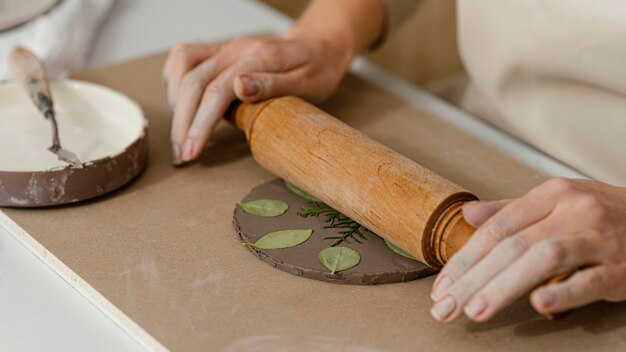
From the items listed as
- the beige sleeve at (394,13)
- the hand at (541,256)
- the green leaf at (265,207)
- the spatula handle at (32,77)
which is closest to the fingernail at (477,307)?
the hand at (541,256)

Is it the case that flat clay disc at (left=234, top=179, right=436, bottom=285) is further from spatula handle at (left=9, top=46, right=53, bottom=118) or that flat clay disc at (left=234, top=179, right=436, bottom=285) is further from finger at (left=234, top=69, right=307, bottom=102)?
spatula handle at (left=9, top=46, right=53, bottom=118)

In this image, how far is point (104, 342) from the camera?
704mm

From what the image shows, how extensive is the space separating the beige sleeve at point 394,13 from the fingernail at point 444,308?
0.63m

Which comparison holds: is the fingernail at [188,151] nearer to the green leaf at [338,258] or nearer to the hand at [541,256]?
the green leaf at [338,258]

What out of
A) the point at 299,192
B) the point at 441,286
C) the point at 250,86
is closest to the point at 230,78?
the point at 250,86

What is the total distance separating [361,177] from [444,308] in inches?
6.6

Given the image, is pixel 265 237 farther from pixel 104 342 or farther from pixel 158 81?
pixel 158 81

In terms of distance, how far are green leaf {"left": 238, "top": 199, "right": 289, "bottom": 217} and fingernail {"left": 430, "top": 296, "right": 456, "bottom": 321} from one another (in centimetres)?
23

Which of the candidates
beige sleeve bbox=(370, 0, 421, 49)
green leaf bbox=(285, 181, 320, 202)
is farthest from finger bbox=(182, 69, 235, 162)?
beige sleeve bbox=(370, 0, 421, 49)

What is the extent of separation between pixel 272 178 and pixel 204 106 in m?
0.11

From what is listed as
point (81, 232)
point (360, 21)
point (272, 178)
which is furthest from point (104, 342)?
point (360, 21)

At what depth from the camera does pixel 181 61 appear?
0.98 meters

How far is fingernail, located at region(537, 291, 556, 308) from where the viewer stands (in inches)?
24.7

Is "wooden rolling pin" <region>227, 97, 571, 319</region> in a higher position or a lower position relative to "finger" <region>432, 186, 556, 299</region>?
lower
